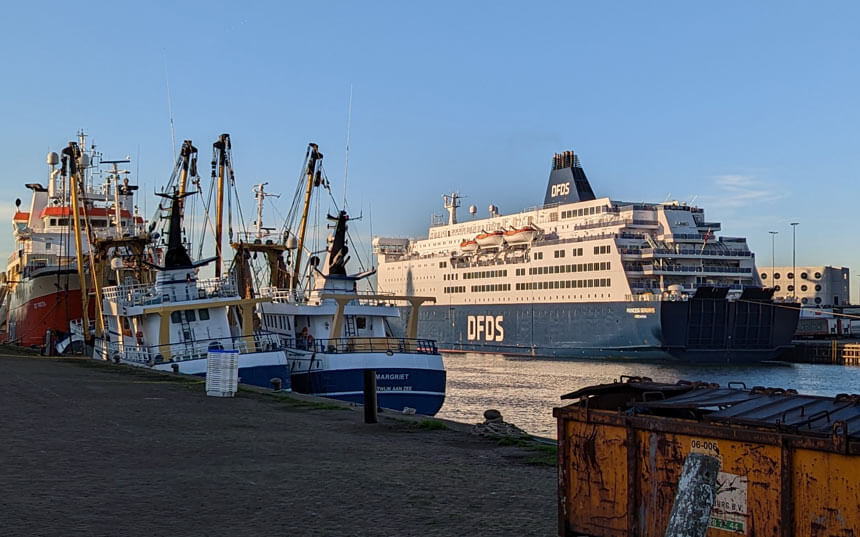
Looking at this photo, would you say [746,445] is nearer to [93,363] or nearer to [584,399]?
[584,399]

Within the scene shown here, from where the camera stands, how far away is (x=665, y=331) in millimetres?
61281

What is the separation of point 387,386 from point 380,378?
38 centimetres

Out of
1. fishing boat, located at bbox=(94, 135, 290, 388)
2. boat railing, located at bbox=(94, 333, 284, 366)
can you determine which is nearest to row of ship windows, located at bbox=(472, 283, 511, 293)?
fishing boat, located at bbox=(94, 135, 290, 388)

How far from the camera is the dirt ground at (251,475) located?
825 centimetres

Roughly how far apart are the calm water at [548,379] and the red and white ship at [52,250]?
18.4 metres

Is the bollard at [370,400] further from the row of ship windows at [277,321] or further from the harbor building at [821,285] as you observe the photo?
the harbor building at [821,285]

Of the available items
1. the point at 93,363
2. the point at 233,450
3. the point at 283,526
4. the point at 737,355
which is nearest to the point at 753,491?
the point at 283,526

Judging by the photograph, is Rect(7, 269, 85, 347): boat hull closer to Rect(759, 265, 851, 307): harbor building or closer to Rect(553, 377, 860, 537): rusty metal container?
Rect(553, 377, 860, 537): rusty metal container

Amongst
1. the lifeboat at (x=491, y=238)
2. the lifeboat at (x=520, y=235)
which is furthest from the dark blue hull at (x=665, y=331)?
the lifeboat at (x=491, y=238)

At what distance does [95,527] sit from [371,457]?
4758 millimetres

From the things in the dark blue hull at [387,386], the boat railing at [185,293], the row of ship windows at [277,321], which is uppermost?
the boat railing at [185,293]

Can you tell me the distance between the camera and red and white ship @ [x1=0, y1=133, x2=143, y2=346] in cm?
4538

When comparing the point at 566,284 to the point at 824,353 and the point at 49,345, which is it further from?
the point at 49,345

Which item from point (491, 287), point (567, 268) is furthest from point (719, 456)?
point (491, 287)
